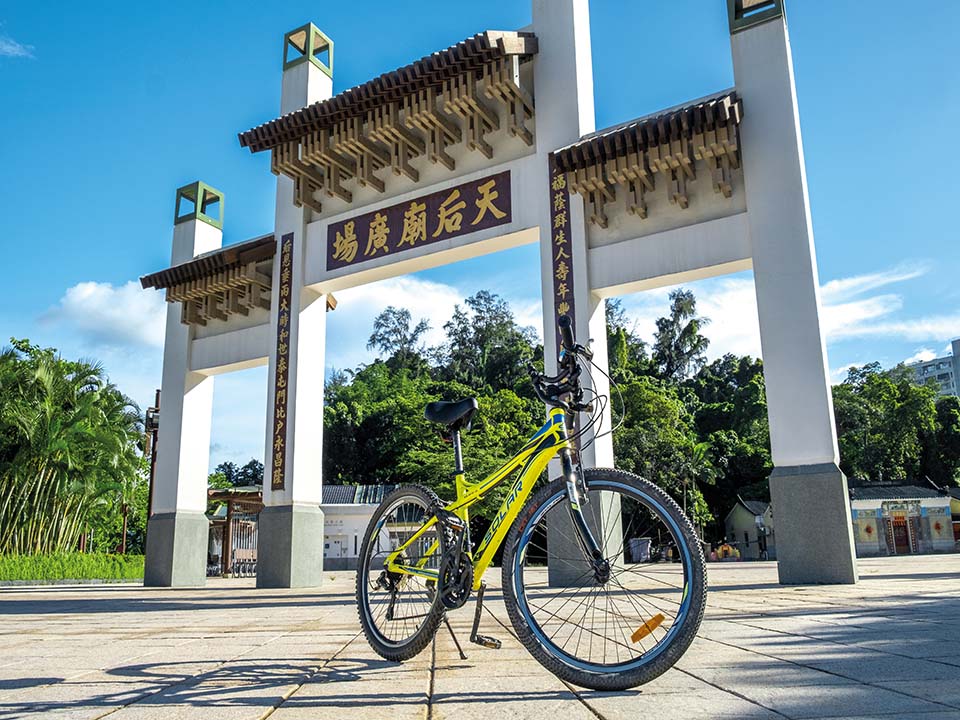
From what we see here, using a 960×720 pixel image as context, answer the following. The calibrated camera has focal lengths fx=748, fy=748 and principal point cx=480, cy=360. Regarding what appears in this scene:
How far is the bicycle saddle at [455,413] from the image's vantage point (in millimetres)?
2799

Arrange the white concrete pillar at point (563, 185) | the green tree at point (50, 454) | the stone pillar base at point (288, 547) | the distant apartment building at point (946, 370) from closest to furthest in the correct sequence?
1. the white concrete pillar at point (563, 185)
2. the stone pillar base at point (288, 547)
3. the green tree at point (50, 454)
4. the distant apartment building at point (946, 370)

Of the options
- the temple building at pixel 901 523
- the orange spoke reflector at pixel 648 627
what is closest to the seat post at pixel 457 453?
the orange spoke reflector at pixel 648 627

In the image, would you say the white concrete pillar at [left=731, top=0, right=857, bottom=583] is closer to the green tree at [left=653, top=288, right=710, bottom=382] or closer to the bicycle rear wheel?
the bicycle rear wheel

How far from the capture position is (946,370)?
78.5 meters

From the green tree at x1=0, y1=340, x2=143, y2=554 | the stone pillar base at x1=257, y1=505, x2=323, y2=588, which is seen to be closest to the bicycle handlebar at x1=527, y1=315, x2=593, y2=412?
the stone pillar base at x1=257, y1=505, x2=323, y2=588

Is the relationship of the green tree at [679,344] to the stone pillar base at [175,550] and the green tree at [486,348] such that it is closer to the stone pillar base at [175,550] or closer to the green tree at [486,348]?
the green tree at [486,348]

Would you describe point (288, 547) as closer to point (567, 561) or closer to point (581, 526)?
point (567, 561)

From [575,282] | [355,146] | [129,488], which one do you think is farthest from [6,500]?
[575,282]

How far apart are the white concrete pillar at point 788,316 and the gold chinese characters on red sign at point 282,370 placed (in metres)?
5.99

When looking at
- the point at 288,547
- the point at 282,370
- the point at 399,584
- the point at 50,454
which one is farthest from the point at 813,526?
the point at 50,454

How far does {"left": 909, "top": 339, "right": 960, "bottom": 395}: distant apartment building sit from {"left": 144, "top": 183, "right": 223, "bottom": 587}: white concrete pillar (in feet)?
241

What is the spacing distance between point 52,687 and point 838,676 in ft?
7.84

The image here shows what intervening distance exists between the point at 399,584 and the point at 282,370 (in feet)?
24.3

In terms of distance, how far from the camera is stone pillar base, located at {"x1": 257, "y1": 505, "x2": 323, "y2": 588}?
9.41m
